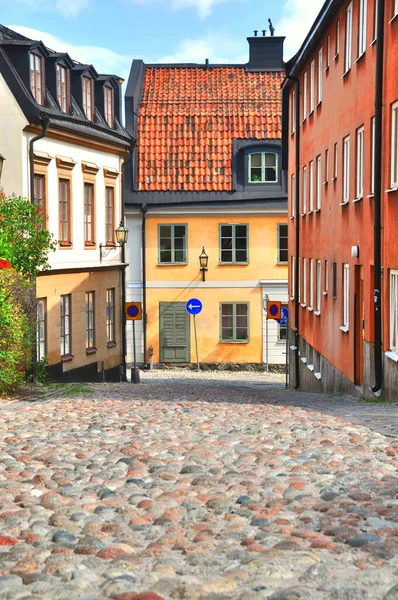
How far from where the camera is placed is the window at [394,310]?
16.8 metres

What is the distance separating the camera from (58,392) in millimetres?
20188

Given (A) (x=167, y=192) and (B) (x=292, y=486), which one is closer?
(B) (x=292, y=486)

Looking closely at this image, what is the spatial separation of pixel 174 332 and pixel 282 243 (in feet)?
17.0

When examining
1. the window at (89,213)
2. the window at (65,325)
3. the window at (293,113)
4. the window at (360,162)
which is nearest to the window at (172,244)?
the window at (293,113)

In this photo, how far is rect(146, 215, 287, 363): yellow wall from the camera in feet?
128

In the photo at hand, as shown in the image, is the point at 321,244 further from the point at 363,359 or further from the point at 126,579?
the point at 126,579

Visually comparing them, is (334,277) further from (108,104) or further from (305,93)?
(108,104)

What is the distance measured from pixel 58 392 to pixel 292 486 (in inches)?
487

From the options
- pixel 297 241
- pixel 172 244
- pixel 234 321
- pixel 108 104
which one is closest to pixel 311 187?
pixel 297 241

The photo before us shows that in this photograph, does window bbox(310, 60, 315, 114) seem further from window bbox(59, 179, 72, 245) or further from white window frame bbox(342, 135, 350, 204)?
window bbox(59, 179, 72, 245)

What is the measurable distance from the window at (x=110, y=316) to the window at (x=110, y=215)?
1.53m

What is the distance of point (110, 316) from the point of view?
31.7 metres

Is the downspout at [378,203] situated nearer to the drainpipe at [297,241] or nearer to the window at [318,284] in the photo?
the window at [318,284]

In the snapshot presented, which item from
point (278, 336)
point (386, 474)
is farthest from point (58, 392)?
point (278, 336)
